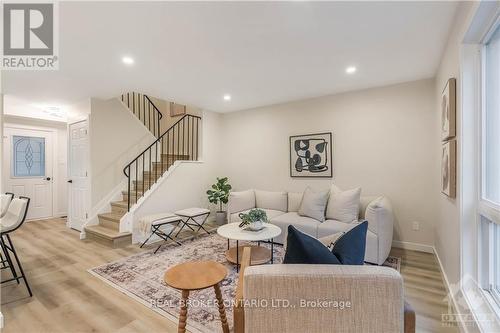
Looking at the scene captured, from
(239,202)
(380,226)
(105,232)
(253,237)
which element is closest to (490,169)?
(380,226)

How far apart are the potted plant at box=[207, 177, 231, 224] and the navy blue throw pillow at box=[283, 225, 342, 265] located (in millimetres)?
3954

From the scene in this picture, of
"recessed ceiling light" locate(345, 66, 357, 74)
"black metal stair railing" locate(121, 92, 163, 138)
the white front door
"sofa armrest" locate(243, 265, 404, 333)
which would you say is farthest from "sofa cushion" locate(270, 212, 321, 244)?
the white front door

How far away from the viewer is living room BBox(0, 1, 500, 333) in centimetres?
157

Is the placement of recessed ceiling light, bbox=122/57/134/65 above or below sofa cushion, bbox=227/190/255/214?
above

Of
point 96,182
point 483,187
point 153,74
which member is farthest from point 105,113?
point 483,187

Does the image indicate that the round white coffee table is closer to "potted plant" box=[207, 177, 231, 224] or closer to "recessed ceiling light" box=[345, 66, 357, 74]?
"potted plant" box=[207, 177, 231, 224]

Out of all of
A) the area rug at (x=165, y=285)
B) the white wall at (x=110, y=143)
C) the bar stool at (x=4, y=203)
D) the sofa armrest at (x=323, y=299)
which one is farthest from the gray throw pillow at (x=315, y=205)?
the white wall at (x=110, y=143)

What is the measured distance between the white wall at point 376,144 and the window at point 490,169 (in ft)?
5.12

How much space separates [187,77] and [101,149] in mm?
2465

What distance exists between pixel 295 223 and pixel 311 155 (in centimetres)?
145

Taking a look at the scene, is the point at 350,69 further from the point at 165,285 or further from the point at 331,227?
the point at 165,285

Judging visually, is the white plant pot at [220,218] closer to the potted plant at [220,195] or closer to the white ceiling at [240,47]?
the potted plant at [220,195]

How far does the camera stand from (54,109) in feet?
17.0

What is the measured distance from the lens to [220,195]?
5.14 m
